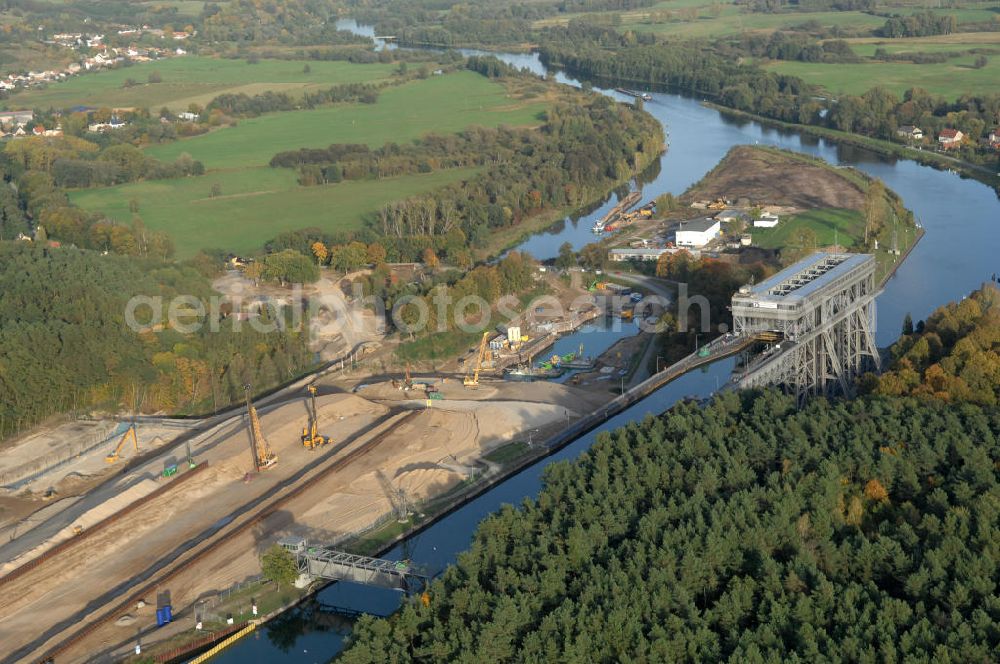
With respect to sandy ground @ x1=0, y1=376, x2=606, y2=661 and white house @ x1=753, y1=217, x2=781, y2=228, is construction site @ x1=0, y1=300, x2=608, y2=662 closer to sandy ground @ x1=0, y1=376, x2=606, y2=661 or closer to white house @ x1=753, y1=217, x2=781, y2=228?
sandy ground @ x1=0, y1=376, x2=606, y2=661

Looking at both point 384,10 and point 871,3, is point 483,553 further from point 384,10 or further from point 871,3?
point 384,10

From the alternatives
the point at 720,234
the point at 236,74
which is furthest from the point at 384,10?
the point at 720,234

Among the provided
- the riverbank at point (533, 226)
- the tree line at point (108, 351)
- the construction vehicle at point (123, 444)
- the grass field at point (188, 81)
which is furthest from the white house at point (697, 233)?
the grass field at point (188, 81)

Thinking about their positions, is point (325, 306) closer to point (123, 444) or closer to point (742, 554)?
point (123, 444)

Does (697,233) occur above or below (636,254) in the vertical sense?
above

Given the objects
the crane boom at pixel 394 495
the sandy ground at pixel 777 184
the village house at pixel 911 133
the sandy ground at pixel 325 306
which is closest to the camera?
the crane boom at pixel 394 495

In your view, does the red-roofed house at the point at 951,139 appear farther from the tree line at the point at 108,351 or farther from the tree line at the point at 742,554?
the tree line at the point at 742,554

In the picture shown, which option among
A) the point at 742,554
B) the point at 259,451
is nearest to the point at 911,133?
the point at 259,451
